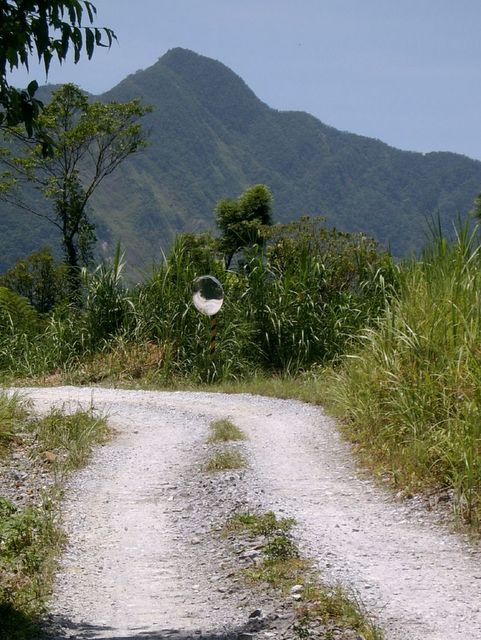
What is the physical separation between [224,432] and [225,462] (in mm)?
1367

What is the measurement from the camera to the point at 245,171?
172375mm

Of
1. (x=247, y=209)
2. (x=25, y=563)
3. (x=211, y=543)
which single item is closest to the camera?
(x=25, y=563)

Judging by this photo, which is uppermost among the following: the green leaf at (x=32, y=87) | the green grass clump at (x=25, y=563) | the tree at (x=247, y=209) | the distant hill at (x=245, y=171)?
the distant hill at (x=245, y=171)

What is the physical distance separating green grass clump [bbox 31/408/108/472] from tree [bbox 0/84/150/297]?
69.6 ft

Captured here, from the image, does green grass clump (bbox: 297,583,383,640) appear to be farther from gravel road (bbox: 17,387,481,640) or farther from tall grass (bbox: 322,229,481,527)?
tall grass (bbox: 322,229,481,527)

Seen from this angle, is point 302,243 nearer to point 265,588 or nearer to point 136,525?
point 136,525

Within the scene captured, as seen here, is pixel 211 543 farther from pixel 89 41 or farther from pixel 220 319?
pixel 220 319

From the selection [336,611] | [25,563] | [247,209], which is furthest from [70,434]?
[247,209]

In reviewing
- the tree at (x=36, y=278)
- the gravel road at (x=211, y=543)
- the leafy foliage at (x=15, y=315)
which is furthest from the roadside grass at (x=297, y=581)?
the tree at (x=36, y=278)

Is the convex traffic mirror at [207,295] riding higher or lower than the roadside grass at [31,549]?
higher

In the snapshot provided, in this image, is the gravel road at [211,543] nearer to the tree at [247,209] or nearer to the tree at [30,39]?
the tree at [30,39]

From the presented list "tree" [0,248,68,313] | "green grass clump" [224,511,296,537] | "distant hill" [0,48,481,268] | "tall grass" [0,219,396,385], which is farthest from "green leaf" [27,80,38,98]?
"distant hill" [0,48,481,268]

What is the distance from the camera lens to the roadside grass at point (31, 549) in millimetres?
4465

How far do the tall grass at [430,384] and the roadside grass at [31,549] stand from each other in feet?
8.93
